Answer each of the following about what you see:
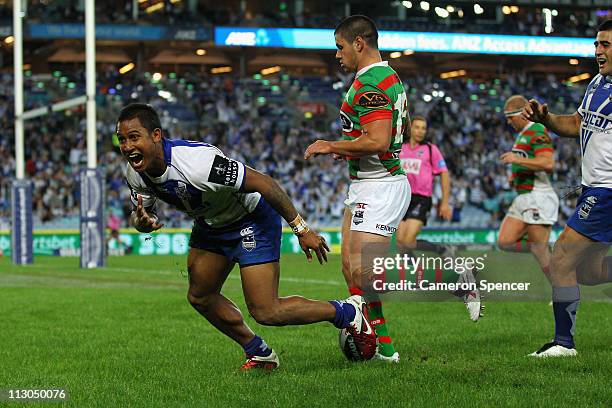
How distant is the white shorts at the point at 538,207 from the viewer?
11.7m

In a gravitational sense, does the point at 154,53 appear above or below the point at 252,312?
above

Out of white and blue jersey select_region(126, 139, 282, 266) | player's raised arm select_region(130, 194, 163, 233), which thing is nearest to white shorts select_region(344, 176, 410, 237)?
white and blue jersey select_region(126, 139, 282, 266)

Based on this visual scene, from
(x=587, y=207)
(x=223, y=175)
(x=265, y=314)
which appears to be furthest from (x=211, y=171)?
(x=587, y=207)

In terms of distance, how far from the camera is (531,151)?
11.3 metres

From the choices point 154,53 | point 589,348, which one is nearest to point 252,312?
point 589,348

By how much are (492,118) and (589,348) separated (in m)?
38.0

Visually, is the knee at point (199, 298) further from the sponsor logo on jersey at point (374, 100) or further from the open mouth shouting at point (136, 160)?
the sponsor logo on jersey at point (374, 100)

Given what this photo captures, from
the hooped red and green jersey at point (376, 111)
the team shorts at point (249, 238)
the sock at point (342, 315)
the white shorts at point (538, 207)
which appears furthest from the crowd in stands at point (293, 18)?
the team shorts at point (249, 238)

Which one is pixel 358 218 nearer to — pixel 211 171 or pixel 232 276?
pixel 211 171

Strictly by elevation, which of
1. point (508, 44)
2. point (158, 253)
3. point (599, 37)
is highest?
point (508, 44)

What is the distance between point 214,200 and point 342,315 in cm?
125

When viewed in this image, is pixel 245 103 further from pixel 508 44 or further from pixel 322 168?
pixel 508 44

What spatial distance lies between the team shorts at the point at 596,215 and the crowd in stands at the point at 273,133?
85.8 feet

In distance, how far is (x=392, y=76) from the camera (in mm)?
7039
